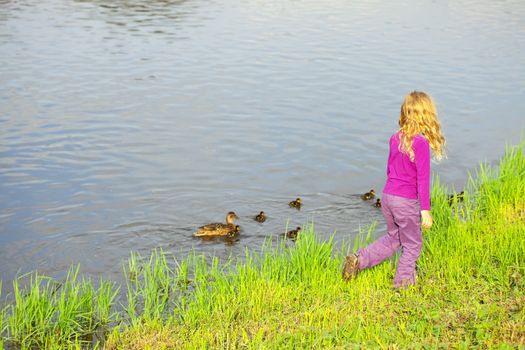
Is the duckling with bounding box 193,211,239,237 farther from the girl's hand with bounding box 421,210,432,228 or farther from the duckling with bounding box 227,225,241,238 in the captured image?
the girl's hand with bounding box 421,210,432,228

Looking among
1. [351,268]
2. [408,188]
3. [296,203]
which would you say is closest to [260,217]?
[296,203]

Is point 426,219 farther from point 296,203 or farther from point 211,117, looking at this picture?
point 211,117

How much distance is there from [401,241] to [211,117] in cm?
857

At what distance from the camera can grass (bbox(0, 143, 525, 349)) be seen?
6.41m

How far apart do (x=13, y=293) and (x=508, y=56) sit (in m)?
16.5

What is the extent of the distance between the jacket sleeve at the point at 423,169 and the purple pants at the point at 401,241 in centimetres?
21

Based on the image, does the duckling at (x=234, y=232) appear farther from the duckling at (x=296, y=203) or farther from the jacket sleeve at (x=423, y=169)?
the jacket sleeve at (x=423, y=169)

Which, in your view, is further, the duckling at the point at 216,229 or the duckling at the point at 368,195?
the duckling at the point at 368,195

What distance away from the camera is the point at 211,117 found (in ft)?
51.8

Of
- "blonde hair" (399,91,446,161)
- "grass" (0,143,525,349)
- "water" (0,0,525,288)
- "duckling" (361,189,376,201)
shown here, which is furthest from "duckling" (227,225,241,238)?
"blonde hair" (399,91,446,161)

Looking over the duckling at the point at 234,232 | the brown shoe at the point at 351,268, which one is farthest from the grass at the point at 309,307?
the duckling at the point at 234,232

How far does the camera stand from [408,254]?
7.58 metres

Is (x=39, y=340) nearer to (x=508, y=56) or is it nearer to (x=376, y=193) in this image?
(x=376, y=193)

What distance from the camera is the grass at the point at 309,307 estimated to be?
641 cm
